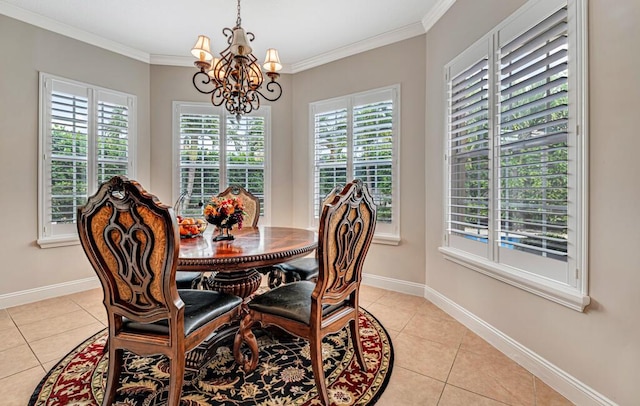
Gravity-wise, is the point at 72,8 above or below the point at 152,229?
above

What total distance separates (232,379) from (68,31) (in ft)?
13.0

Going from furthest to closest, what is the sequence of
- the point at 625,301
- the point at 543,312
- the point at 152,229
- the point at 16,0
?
the point at 16,0 → the point at 543,312 → the point at 625,301 → the point at 152,229

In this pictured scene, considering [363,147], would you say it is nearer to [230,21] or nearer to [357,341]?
[230,21]

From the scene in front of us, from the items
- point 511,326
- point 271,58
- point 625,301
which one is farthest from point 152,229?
point 511,326

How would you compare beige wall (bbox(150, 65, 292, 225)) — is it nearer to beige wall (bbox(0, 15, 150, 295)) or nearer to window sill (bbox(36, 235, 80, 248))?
beige wall (bbox(0, 15, 150, 295))

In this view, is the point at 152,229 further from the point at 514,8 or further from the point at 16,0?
the point at 16,0

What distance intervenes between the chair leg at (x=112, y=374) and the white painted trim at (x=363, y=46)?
3656 millimetres

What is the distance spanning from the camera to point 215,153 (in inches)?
159

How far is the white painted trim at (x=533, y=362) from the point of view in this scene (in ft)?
5.04

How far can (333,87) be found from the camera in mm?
3811

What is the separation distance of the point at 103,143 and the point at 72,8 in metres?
1.36

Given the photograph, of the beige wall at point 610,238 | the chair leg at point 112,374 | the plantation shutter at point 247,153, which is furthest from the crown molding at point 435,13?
the chair leg at point 112,374

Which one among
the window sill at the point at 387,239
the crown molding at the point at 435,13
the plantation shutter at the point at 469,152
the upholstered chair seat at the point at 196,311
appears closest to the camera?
the upholstered chair seat at the point at 196,311

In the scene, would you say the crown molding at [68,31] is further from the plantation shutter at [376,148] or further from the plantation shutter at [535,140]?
the plantation shutter at [535,140]
